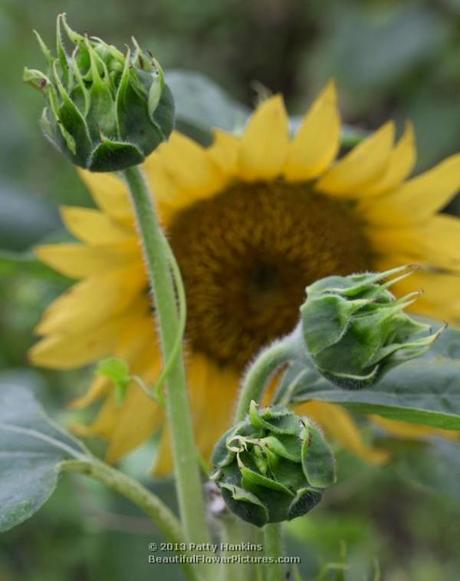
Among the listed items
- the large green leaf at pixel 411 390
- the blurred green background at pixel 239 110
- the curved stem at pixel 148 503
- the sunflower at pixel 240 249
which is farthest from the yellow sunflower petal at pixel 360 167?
the curved stem at pixel 148 503

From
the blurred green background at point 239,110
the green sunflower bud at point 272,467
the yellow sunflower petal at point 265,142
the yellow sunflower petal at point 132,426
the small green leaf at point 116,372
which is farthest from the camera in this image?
the blurred green background at point 239,110

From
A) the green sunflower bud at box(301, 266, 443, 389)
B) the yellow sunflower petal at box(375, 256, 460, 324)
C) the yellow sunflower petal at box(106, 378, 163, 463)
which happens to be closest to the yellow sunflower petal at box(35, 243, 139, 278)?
the yellow sunflower petal at box(106, 378, 163, 463)

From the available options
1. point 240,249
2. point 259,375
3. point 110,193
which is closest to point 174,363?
point 259,375

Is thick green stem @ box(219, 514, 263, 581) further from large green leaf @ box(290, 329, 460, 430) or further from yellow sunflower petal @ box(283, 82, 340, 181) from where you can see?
yellow sunflower petal @ box(283, 82, 340, 181)

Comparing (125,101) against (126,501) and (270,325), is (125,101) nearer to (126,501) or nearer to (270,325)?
(270,325)

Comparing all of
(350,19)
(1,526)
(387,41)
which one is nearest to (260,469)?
(1,526)

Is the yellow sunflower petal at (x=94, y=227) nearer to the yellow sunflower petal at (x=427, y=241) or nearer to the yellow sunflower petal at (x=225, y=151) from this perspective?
the yellow sunflower petal at (x=225, y=151)
